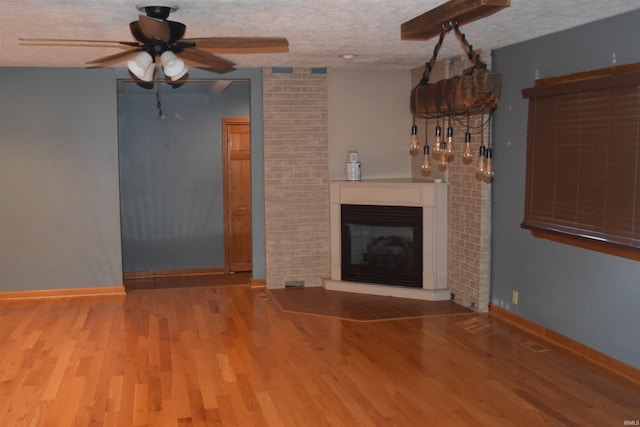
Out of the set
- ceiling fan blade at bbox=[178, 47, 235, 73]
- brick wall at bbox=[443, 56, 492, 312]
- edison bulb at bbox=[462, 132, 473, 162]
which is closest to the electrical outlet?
brick wall at bbox=[443, 56, 492, 312]

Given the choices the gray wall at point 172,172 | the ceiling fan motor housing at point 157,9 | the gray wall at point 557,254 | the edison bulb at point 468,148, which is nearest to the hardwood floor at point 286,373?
the gray wall at point 557,254

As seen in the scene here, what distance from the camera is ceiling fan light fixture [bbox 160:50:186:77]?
13.2 feet

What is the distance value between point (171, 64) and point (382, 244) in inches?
146

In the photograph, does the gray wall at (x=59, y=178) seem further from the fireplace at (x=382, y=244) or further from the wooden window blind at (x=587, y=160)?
the wooden window blind at (x=587, y=160)

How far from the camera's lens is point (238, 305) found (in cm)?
671

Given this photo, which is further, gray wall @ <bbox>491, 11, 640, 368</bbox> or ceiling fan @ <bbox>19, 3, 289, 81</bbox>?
gray wall @ <bbox>491, 11, 640, 368</bbox>

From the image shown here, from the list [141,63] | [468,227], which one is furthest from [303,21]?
[468,227]

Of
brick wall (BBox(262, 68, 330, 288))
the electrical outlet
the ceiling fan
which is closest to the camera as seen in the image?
the ceiling fan

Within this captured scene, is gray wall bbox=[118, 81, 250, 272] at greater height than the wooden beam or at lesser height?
lesser

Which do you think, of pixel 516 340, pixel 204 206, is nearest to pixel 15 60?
pixel 204 206

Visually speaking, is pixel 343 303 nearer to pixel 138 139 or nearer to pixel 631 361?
pixel 631 361

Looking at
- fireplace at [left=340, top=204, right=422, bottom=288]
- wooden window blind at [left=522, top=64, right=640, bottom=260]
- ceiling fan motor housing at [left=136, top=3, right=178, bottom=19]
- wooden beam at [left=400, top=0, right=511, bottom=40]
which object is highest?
ceiling fan motor housing at [left=136, top=3, right=178, bottom=19]

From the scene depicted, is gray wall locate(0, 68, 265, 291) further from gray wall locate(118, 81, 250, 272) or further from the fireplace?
the fireplace

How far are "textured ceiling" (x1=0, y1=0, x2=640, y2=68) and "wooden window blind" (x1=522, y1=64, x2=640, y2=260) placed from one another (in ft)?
1.52
